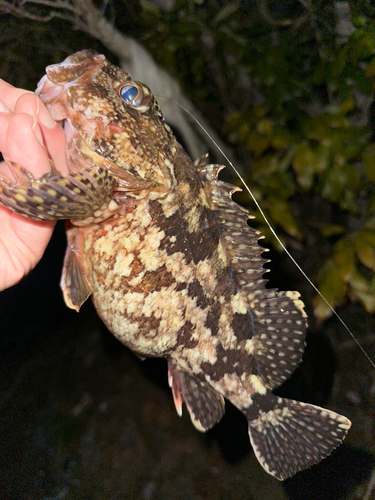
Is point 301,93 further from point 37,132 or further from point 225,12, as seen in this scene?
point 37,132

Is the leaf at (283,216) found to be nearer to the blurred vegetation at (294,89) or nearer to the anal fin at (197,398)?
the blurred vegetation at (294,89)

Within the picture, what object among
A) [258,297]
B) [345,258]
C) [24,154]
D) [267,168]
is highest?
[24,154]

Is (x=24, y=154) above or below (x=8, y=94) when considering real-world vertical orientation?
Result: below

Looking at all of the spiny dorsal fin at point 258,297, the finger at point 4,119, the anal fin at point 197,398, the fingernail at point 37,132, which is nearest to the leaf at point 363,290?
the spiny dorsal fin at point 258,297

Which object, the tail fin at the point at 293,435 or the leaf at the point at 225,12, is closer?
the tail fin at the point at 293,435

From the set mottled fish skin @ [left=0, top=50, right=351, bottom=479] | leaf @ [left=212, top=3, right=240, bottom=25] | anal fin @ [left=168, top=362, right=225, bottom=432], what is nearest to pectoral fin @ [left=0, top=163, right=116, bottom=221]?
mottled fish skin @ [left=0, top=50, right=351, bottom=479]

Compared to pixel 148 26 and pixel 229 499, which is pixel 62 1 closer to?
pixel 148 26

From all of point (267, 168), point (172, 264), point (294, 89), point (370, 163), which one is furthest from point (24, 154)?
point (267, 168)

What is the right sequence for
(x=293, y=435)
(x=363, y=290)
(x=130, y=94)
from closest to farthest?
(x=130, y=94) < (x=293, y=435) < (x=363, y=290)
